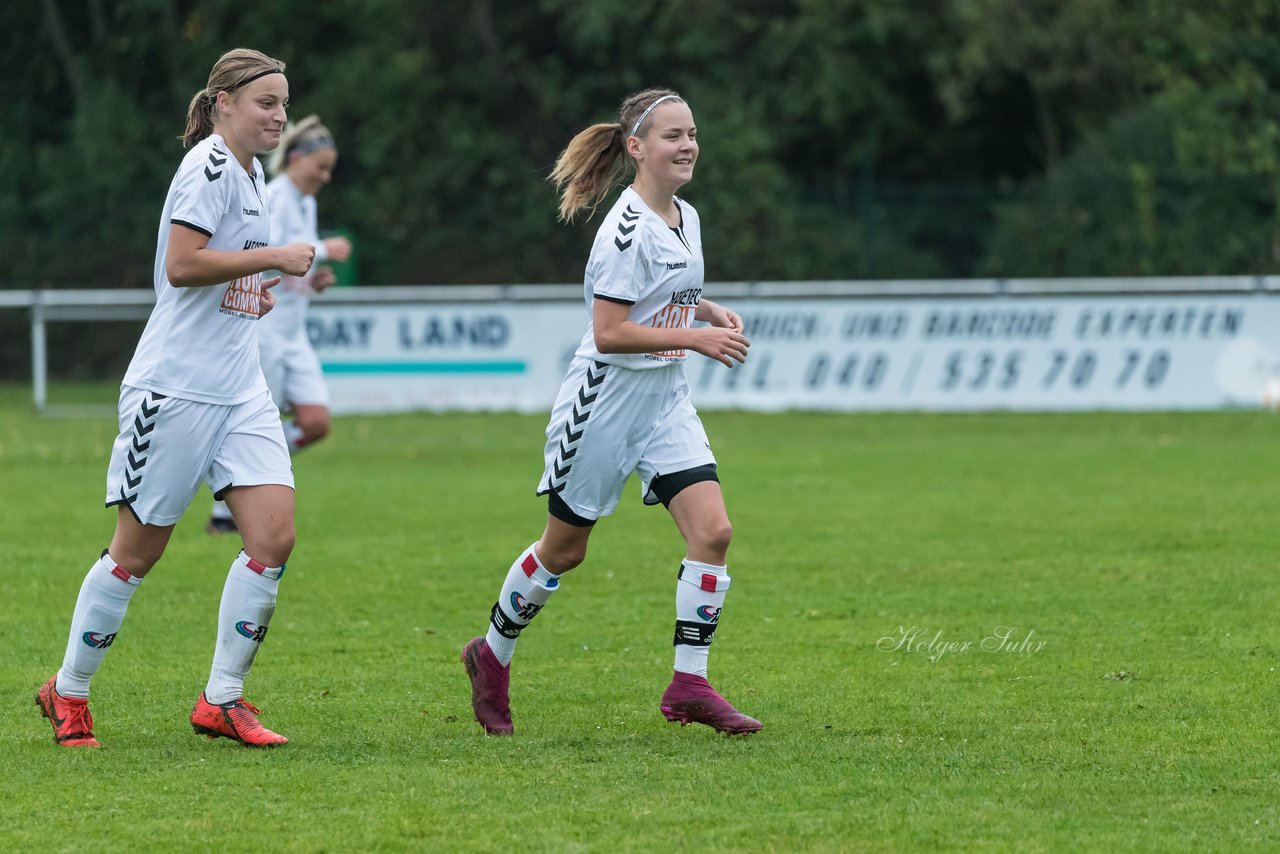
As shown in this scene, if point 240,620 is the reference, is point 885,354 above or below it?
below

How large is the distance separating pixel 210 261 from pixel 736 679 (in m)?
2.51

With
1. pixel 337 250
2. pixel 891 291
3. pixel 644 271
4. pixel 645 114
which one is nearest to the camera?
pixel 644 271

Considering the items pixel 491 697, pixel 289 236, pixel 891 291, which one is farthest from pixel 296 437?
pixel 891 291

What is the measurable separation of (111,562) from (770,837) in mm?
2421

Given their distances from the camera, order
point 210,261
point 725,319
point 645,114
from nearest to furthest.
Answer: point 210,261, point 645,114, point 725,319

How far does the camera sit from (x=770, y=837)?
457 cm

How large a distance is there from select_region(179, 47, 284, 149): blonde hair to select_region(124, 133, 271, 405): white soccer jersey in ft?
0.34

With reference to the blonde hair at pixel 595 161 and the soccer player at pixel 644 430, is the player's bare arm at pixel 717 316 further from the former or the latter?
the blonde hair at pixel 595 161

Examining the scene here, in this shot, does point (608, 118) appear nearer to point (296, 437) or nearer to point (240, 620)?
point (296, 437)

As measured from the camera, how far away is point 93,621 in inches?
227

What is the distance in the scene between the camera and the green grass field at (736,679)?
15.6 ft

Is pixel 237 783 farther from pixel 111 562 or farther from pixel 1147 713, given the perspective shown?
pixel 1147 713

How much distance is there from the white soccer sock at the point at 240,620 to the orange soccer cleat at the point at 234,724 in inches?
1.1

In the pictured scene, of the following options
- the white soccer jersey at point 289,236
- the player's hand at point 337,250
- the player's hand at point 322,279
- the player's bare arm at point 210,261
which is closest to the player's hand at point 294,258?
the player's bare arm at point 210,261
